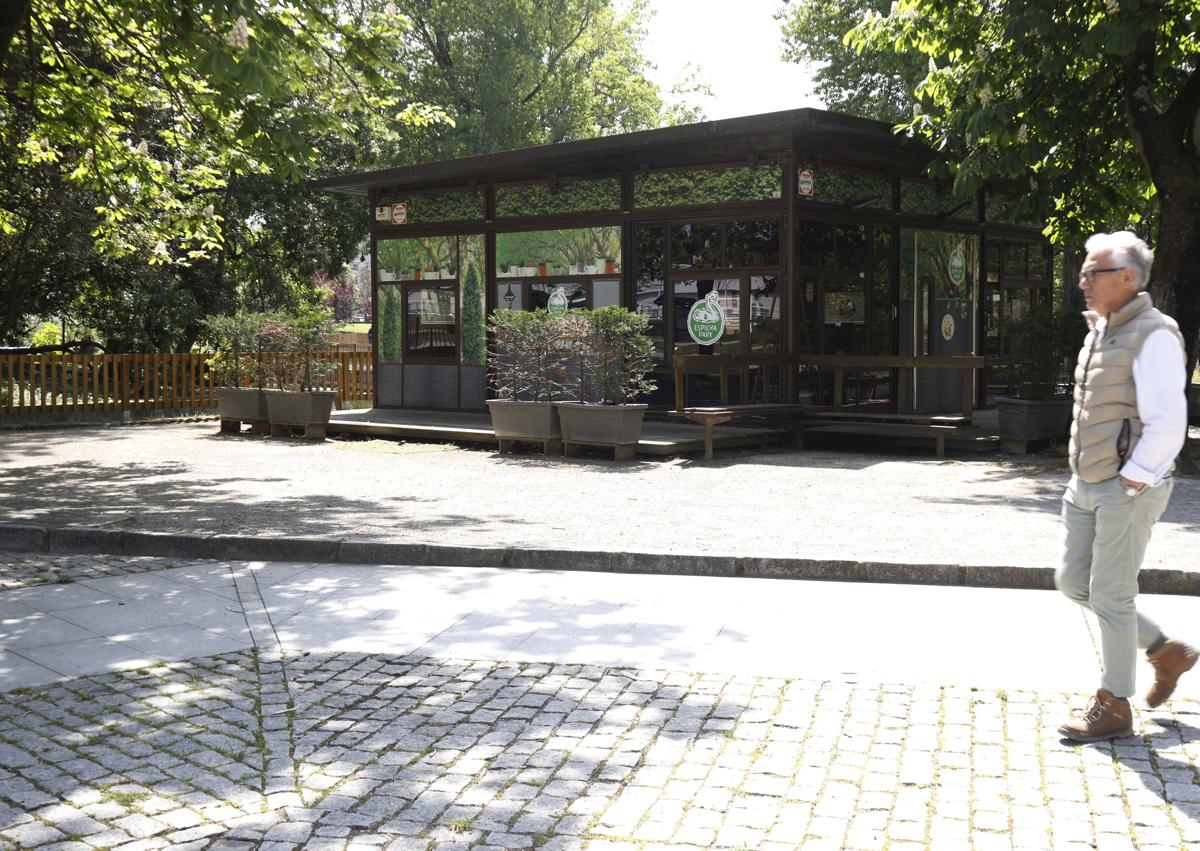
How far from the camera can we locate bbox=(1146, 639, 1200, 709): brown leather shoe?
16.3 feet

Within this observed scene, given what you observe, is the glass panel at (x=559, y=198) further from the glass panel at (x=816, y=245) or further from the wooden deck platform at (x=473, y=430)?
the wooden deck platform at (x=473, y=430)

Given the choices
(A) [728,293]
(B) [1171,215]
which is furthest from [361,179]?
(B) [1171,215]

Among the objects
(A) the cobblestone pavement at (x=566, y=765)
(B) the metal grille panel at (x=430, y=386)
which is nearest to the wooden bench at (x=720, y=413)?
(B) the metal grille panel at (x=430, y=386)

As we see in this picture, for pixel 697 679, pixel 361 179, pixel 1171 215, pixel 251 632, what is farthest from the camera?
pixel 361 179

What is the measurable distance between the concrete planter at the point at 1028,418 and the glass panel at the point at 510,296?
26.9ft

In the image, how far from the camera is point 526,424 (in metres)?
16.8

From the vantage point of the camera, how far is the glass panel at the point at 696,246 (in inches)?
728

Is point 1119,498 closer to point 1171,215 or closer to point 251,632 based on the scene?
point 251,632

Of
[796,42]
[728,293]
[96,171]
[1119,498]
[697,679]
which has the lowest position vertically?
[697,679]

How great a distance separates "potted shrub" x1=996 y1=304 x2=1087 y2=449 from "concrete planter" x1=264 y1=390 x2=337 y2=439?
10.1 meters

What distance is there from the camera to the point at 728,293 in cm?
1848

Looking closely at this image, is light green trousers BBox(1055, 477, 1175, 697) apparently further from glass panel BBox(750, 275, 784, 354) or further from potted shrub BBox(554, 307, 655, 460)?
glass panel BBox(750, 275, 784, 354)

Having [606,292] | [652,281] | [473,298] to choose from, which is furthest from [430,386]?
[652,281]

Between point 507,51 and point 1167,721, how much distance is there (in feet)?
135
